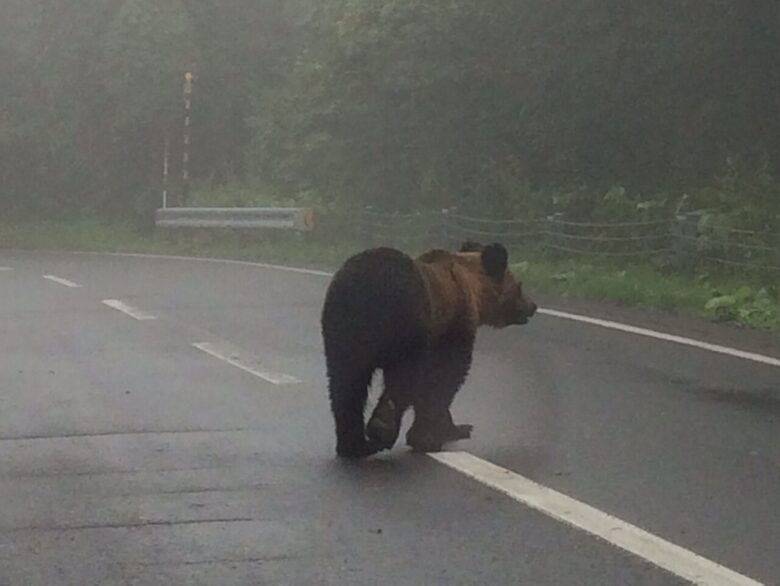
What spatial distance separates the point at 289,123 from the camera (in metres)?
32.6

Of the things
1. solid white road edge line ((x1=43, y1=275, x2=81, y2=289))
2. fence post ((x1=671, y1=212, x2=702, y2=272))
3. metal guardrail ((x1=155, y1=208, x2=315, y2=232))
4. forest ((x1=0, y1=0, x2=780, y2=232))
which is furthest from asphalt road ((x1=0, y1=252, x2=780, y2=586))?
metal guardrail ((x1=155, y1=208, x2=315, y2=232))

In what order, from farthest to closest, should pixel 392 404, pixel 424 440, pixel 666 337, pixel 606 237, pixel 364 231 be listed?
pixel 364 231, pixel 606 237, pixel 666 337, pixel 424 440, pixel 392 404

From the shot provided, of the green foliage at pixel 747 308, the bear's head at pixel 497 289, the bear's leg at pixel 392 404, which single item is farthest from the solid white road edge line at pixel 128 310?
the bear's leg at pixel 392 404

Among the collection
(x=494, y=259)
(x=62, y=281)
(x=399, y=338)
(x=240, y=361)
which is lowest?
(x=62, y=281)

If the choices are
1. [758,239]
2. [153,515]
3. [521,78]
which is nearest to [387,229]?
[521,78]

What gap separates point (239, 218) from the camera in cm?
3066

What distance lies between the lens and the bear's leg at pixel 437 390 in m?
8.13

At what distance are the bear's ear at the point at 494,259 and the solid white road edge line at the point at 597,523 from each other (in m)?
0.98

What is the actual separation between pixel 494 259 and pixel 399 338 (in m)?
0.93

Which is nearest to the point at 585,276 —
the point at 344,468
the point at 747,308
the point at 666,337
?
the point at 747,308

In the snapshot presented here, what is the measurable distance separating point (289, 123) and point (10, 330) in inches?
707

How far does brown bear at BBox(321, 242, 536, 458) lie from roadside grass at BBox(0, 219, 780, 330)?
699 cm

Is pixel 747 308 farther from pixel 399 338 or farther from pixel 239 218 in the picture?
pixel 239 218

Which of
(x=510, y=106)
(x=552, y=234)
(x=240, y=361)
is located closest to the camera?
(x=240, y=361)
